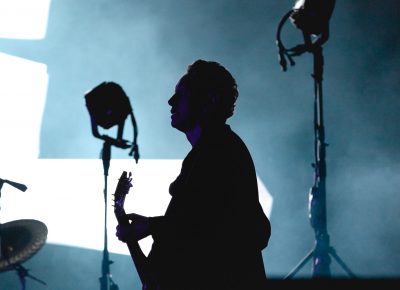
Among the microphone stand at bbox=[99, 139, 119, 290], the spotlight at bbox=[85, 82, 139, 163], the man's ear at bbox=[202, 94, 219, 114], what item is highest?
the spotlight at bbox=[85, 82, 139, 163]

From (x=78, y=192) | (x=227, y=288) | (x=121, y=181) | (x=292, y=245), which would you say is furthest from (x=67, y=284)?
(x=227, y=288)

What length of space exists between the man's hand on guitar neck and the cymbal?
5.42 feet

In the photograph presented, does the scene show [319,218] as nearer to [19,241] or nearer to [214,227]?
[214,227]

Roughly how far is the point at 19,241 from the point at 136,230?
1832 millimetres

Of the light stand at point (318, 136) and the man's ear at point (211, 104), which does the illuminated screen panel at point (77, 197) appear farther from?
the man's ear at point (211, 104)

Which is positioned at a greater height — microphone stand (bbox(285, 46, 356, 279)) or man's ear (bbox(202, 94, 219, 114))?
man's ear (bbox(202, 94, 219, 114))

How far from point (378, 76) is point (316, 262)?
9.33ft

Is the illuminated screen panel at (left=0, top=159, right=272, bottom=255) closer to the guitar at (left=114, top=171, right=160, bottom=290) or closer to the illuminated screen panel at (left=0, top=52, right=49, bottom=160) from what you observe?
the illuminated screen panel at (left=0, top=52, right=49, bottom=160)

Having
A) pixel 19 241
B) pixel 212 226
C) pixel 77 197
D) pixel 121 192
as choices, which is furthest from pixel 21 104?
pixel 212 226

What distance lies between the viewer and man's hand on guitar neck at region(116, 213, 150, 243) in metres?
1.46

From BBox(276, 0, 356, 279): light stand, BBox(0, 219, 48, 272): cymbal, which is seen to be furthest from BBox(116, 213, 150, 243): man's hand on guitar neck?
BBox(0, 219, 48, 272): cymbal

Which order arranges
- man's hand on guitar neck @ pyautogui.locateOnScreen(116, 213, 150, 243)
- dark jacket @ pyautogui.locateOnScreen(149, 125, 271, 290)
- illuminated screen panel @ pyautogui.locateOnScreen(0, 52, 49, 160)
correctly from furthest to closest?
illuminated screen panel @ pyautogui.locateOnScreen(0, 52, 49, 160)
man's hand on guitar neck @ pyautogui.locateOnScreen(116, 213, 150, 243)
dark jacket @ pyautogui.locateOnScreen(149, 125, 271, 290)

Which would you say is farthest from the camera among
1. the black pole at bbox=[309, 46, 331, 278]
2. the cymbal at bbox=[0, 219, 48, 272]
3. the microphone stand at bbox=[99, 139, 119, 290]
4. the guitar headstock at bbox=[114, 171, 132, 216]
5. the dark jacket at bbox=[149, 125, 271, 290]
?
the microphone stand at bbox=[99, 139, 119, 290]

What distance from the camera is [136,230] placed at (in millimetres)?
1482
